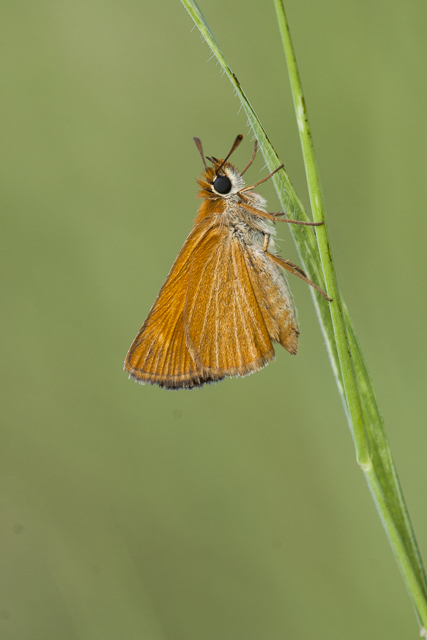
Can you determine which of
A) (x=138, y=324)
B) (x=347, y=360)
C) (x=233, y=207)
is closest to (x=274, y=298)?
(x=233, y=207)

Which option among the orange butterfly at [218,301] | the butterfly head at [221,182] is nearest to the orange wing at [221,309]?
the orange butterfly at [218,301]

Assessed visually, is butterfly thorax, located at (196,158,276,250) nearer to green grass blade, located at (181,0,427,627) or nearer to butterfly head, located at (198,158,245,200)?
butterfly head, located at (198,158,245,200)

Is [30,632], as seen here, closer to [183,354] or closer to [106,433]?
[106,433]

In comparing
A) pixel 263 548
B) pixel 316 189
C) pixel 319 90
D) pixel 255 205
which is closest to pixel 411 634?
pixel 263 548

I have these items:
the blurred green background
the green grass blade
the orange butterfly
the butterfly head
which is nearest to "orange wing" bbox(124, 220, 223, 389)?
the orange butterfly

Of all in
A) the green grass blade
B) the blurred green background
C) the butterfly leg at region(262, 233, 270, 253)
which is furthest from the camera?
the blurred green background

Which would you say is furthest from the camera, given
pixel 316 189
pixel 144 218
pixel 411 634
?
pixel 144 218
